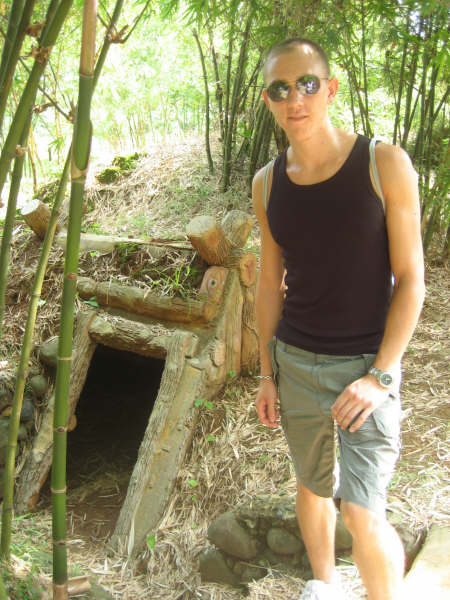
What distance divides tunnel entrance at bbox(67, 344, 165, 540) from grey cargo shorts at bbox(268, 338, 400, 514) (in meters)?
1.59

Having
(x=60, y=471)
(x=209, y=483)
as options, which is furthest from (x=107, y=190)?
(x=60, y=471)

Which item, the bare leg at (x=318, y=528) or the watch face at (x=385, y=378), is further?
the bare leg at (x=318, y=528)

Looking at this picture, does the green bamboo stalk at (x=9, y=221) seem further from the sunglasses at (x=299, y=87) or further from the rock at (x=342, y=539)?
the rock at (x=342, y=539)

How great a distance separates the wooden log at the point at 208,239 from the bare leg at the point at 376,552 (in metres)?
1.68

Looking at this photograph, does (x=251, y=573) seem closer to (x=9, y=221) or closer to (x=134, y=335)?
(x=134, y=335)

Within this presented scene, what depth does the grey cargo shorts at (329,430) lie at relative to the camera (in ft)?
4.71

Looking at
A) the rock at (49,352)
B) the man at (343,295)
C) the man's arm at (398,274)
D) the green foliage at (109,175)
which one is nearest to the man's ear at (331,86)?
the man at (343,295)

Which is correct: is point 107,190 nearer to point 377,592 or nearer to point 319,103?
point 319,103

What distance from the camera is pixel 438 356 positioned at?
3.14 m

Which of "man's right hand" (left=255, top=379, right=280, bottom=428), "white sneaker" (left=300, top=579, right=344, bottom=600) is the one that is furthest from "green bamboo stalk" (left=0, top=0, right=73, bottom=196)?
"white sneaker" (left=300, top=579, right=344, bottom=600)

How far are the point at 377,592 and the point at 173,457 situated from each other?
1.49 metres

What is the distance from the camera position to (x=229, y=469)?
8.84 feet

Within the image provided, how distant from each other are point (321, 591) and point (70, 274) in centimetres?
127

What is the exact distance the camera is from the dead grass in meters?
2.26
